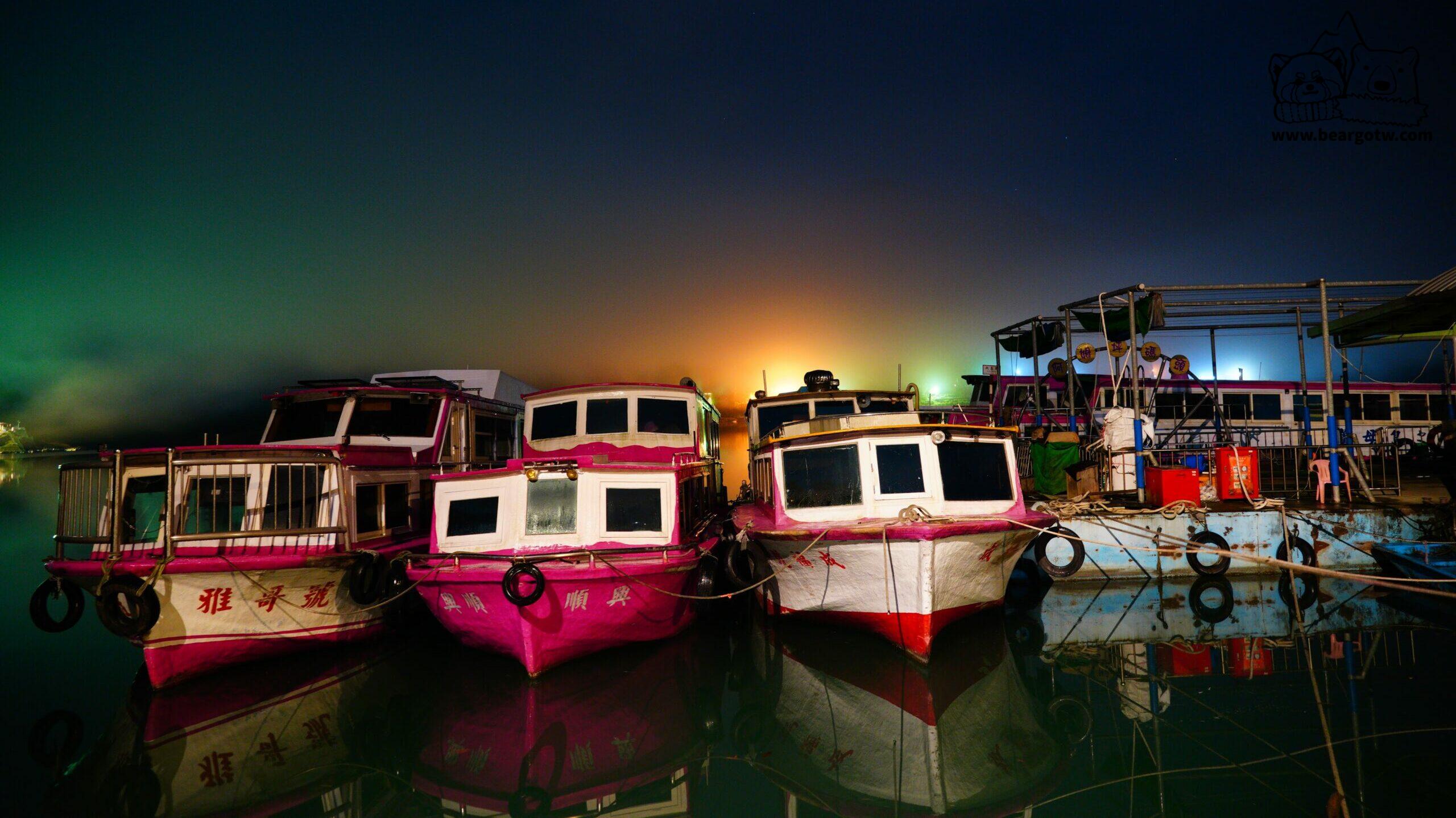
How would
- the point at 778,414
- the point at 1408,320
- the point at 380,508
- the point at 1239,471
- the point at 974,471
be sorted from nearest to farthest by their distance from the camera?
1. the point at 974,471
2. the point at 380,508
3. the point at 1239,471
4. the point at 1408,320
5. the point at 778,414

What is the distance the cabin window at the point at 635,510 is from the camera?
31.2ft

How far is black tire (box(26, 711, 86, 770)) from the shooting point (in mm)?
7398

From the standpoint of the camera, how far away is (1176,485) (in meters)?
12.8

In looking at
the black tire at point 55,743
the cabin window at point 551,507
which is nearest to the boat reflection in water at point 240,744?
the black tire at point 55,743

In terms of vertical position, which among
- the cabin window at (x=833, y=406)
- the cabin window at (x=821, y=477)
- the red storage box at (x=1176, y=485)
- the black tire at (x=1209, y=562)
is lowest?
the black tire at (x=1209, y=562)

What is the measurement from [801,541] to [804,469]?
4.06ft

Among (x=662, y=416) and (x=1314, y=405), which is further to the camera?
(x=1314, y=405)

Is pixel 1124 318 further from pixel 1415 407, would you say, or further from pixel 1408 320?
pixel 1415 407

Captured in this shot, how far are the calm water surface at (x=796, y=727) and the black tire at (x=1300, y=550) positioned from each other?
1.67m

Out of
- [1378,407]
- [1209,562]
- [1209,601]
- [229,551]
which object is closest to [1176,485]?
[1209,562]

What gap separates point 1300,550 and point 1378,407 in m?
14.6

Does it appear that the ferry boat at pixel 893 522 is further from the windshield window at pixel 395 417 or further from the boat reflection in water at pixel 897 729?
the windshield window at pixel 395 417

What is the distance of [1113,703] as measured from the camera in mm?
7977

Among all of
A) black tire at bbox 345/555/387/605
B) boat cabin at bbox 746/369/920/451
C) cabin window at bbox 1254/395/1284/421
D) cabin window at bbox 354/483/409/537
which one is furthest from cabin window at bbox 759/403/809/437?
cabin window at bbox 1254/395/1284/421
